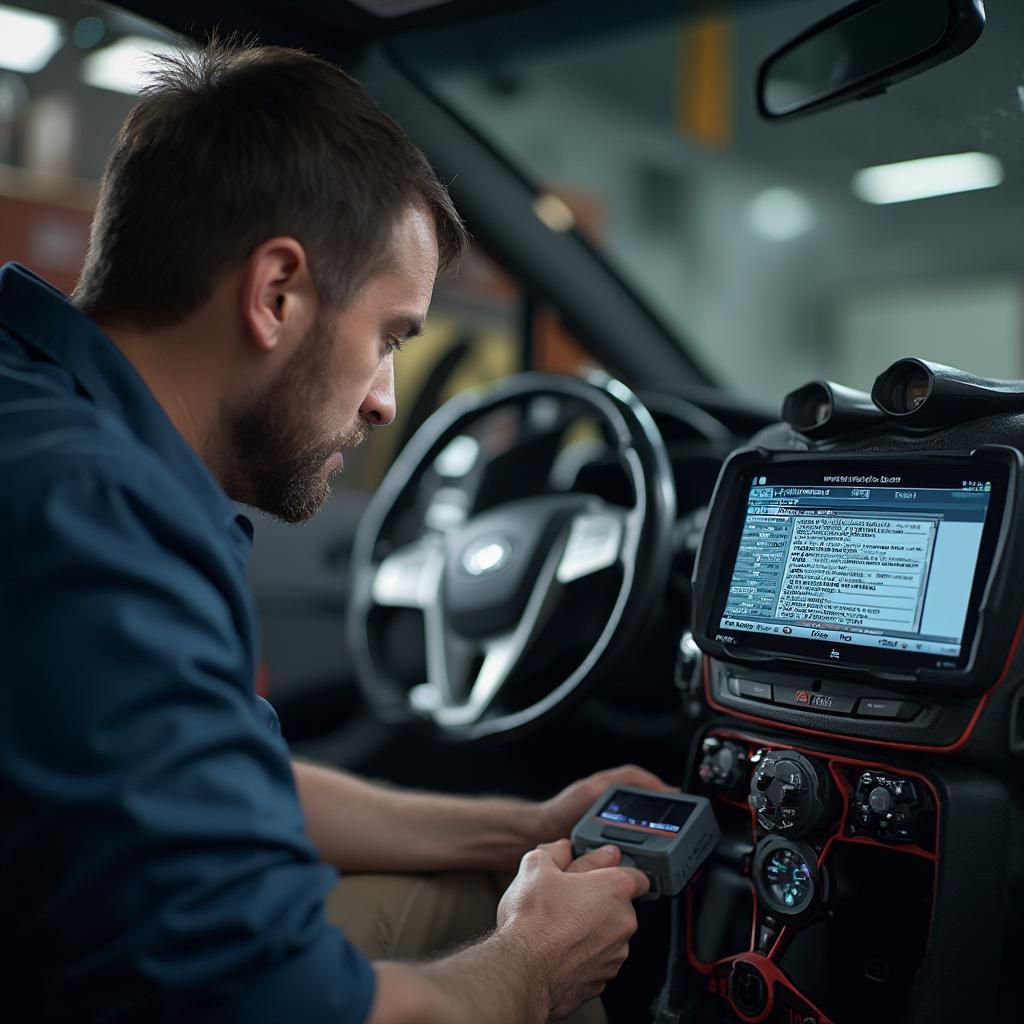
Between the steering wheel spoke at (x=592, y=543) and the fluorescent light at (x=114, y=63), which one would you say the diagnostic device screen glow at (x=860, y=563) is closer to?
the steering wheel spoke at (x=592, y=543)

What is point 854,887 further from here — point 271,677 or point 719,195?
point 719,195

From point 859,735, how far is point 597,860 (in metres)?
0.29

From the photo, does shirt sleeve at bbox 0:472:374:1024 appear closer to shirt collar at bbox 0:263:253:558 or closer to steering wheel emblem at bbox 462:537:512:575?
shirt collar at bbox 0:263:253:558

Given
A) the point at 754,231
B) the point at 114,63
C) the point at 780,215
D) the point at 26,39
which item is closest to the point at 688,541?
the point at 114,63

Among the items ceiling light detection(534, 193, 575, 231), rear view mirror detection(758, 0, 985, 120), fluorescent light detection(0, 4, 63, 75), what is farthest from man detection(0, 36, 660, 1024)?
fluorescent light detection(0, 4, 63, 75)

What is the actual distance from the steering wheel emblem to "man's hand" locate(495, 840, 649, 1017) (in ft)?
2.19

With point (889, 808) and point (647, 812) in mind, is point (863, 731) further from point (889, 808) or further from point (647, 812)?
point (647, 812)

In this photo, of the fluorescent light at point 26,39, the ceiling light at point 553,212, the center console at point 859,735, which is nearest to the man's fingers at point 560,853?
the center console at point 859,735

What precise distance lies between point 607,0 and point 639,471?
0.75 meters

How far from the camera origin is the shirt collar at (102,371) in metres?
0.87

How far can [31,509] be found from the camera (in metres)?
0.72

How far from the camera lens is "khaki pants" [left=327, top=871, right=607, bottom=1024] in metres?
1.36

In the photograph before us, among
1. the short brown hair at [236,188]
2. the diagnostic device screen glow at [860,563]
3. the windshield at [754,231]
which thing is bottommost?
the diagnostic device screen glow at [860,563]

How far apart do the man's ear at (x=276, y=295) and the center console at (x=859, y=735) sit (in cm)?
54
